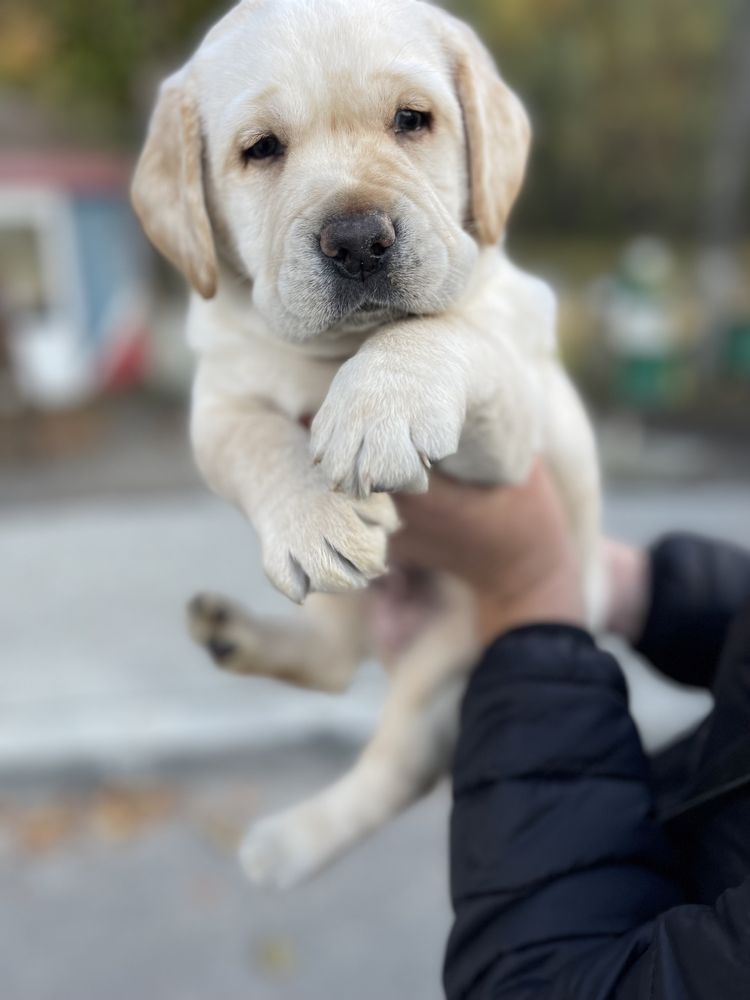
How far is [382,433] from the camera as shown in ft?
4.06

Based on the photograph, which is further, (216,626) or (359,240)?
(216,626)

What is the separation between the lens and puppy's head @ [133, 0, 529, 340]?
4.54 ft

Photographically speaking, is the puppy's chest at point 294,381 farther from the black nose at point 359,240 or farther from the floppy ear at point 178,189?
the black nose at point 359,240

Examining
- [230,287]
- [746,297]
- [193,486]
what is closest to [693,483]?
[746,297]

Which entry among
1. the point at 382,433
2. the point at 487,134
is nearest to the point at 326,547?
the point at 382,433

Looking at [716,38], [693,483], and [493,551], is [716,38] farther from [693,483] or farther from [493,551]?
[493,551]

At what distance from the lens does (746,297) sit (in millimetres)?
8906

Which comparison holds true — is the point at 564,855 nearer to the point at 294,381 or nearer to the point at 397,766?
the point at 397,766

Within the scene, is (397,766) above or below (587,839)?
below

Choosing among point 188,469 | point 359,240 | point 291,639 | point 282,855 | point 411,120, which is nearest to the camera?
point 359,240

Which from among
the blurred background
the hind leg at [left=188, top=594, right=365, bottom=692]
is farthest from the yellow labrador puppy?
the blurred background

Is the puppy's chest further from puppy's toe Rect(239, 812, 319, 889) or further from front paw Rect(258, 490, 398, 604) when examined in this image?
puppy's toe Rect(239, 812, 319, 889)

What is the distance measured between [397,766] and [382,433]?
881 mm

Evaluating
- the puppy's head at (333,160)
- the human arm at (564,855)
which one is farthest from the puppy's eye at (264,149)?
the human arm at (564,855)
